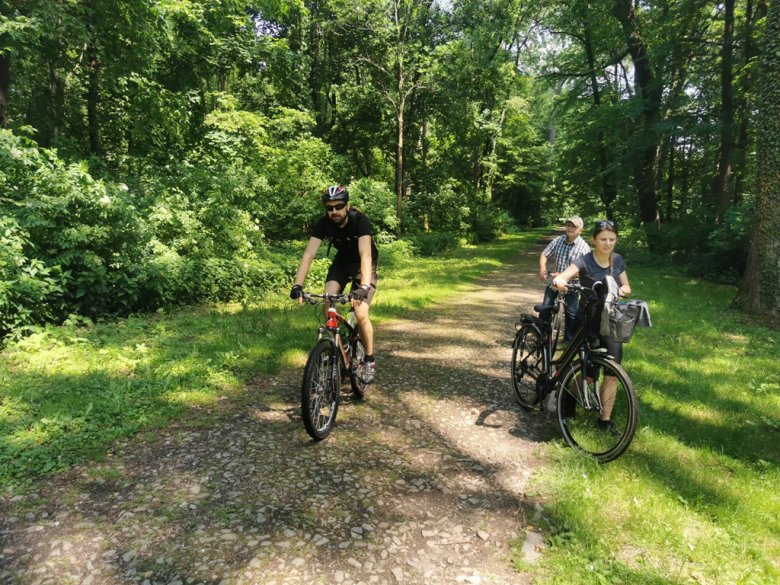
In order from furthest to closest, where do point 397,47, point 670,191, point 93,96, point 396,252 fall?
point 670,191, point 397,47, point 396,252, point 93,96

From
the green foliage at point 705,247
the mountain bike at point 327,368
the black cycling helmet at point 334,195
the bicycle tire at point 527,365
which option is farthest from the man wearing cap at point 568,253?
the green foliage at point 705,247

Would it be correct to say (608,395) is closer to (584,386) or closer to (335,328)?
(584,386)

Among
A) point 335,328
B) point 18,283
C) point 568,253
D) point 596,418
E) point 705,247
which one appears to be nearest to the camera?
point 335,328

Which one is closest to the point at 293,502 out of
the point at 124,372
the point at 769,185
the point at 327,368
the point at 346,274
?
the point at 327,368

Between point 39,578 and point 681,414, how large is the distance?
5751mm

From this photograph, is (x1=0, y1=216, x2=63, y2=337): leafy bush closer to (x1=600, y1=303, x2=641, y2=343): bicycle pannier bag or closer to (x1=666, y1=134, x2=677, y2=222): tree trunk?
(x1=600, y1=303, x2=641, y2=343): bicycle pannier bag

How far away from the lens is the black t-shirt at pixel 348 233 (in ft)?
15.1

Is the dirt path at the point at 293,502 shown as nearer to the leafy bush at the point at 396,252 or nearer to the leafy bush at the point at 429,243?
the leafy bush at the point at 396,252

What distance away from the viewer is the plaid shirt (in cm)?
613

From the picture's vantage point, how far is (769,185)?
833 centimetres

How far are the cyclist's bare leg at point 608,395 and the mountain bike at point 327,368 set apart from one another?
247 centimetres

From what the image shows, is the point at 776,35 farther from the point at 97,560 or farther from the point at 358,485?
the point at 97,560

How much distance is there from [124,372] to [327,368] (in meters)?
2.82

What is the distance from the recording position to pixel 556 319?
4.70 m
